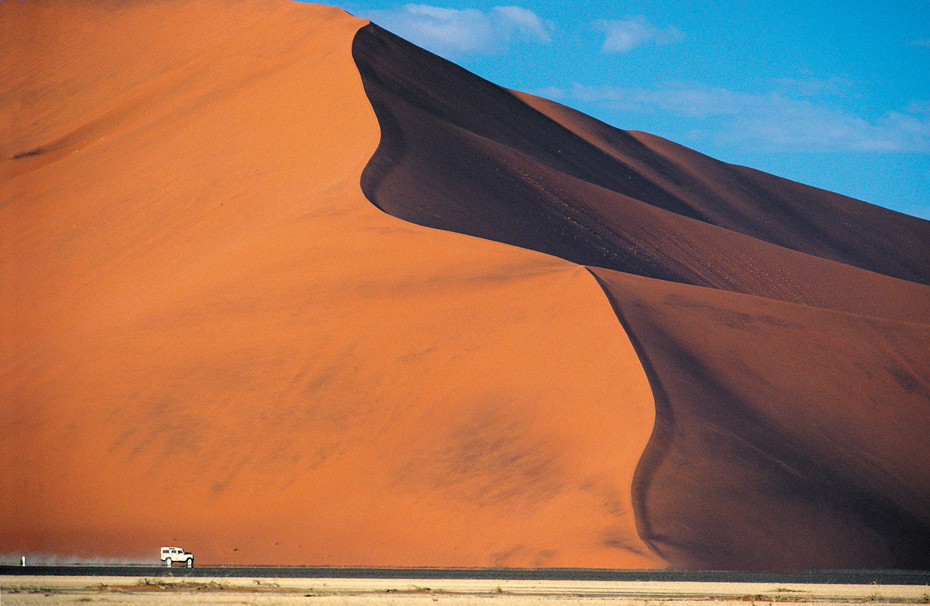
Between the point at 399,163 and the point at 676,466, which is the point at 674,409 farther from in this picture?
the point at 399,163

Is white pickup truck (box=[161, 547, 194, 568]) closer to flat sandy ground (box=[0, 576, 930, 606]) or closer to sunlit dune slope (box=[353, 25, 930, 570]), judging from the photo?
flat sandy ground (box=[0, 576, 930, 606])

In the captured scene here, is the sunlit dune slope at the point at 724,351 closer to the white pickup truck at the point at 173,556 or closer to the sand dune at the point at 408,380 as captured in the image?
the sand dune at the point at 408,380

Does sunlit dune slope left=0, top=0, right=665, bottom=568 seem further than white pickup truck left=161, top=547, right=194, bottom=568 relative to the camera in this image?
Yes

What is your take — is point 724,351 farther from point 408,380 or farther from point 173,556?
point 173,556

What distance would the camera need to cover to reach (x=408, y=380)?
14523 millimetres

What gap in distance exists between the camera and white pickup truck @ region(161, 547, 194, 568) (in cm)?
1173

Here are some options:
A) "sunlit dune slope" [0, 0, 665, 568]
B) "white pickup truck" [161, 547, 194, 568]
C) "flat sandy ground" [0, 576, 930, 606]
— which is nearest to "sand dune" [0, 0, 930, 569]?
"sunlit dune slope" [0, 0, 665, 568]

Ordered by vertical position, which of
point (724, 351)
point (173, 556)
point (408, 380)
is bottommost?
point (173, 556)

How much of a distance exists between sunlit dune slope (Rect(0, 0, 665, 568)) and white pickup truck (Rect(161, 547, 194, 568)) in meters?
0.54

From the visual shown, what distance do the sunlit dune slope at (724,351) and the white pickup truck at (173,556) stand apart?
5614mm

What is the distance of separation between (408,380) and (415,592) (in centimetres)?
510

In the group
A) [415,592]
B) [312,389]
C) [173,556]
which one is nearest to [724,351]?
[312,389]

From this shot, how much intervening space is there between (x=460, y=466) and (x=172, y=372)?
5.50 metres

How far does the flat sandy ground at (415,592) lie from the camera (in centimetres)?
927
